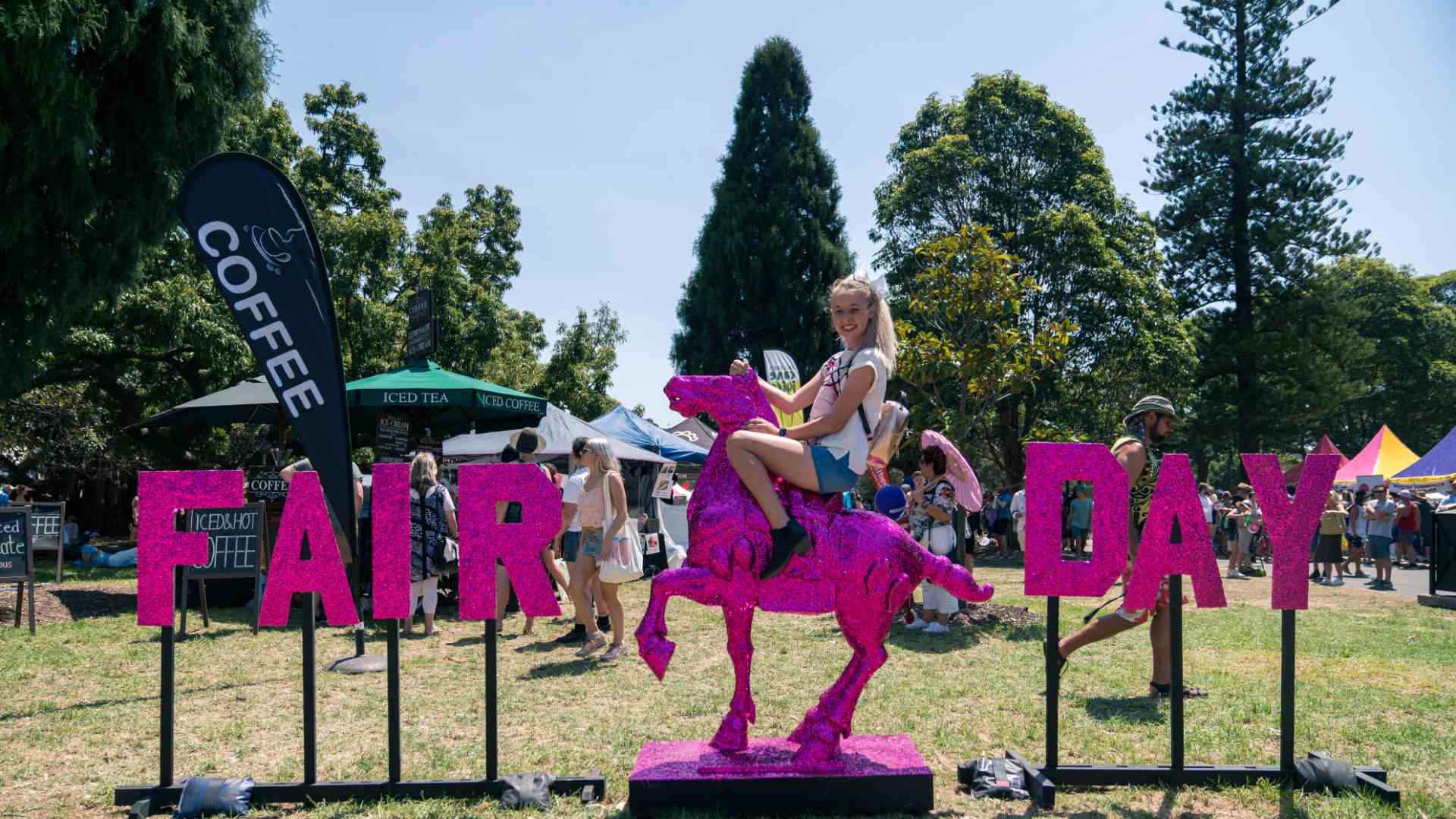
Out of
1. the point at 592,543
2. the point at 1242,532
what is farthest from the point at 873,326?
the point at 1242,532

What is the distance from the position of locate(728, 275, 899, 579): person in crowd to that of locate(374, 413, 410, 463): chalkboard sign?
314 inches

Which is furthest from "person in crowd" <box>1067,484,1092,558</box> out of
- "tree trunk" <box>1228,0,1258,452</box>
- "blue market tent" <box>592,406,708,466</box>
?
"tree trunk" <box>1228,0,1258,452</box>

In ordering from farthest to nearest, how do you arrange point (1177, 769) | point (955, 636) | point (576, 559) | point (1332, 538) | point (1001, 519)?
1. point (1001, 519)
2. point (1332, 538)
3. point (955, 636)
4. point (576, 559)
5. point (1177, 769)

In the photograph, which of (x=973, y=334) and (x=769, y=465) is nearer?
(x=769, y=465)

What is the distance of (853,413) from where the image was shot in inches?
161

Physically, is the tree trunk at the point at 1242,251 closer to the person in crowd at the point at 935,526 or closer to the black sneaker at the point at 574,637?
the person in crowd at the point at 935,526

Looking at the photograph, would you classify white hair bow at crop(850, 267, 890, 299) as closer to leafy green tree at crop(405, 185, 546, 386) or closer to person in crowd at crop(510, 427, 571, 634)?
person in crowd at crop(510, 427, 571, 634)

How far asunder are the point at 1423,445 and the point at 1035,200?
2789cm

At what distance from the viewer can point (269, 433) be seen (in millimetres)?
13180

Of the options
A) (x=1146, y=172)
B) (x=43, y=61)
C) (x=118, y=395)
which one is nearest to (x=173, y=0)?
(x=43, y=61)

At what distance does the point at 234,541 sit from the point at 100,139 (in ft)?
20.7

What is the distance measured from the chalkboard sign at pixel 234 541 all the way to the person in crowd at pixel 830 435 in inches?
273

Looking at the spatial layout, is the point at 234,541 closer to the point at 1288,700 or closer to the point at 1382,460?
the point at 1288,700

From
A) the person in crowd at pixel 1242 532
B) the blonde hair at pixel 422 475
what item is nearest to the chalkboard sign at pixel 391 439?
the blonde hair at pixel 422 475
